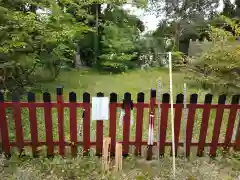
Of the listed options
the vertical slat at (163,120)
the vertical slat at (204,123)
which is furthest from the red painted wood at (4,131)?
the vertical slat at (204,123)

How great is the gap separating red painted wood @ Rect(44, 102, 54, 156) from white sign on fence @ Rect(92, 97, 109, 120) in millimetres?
604

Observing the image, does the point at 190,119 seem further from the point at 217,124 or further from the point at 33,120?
the point at 33,120

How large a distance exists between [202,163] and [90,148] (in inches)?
63.7

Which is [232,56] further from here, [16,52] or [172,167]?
[16,52]

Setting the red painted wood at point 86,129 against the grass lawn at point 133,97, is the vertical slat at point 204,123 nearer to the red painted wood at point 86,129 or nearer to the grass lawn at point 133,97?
the grass lawn at point 133,97

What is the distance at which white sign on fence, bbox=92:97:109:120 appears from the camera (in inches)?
143

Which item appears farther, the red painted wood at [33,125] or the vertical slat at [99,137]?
the vertical slat at [99,137]

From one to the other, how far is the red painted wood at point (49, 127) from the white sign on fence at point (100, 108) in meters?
0.60

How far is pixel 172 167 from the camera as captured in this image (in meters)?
3.68

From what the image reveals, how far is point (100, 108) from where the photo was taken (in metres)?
3.68

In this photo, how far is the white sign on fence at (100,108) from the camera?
3.63 metres

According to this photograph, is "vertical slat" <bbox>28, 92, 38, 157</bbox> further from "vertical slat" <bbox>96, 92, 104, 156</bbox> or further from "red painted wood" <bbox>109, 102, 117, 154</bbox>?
"red painted wood" <bbox>109, 102, 117, 154</bbox>

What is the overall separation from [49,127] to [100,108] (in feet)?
2.56

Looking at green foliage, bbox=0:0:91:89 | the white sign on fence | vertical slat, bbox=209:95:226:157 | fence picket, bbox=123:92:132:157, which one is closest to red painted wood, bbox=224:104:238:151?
vertical slat, bbox=209:95:226:157
